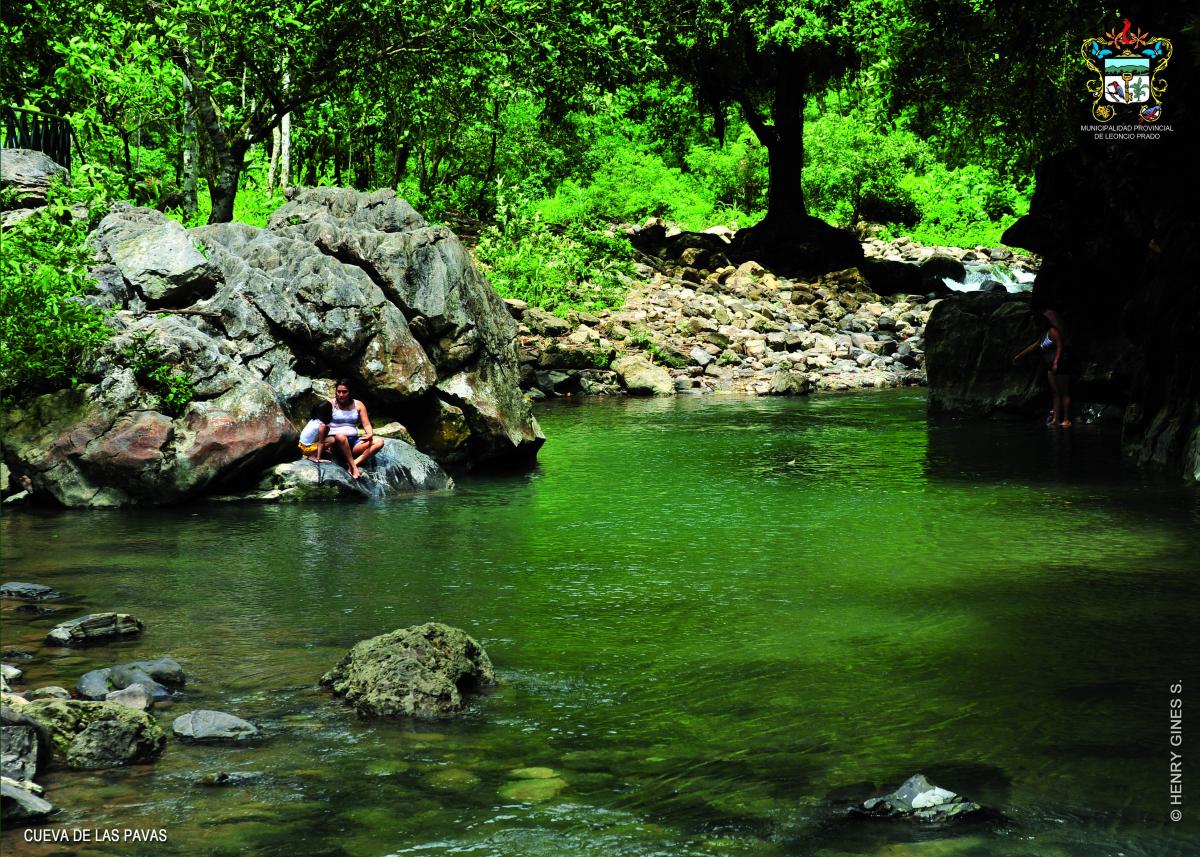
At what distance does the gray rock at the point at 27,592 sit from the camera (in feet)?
29.1

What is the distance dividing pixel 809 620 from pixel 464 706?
2875 millimetres

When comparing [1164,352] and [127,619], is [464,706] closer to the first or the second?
[127,619]

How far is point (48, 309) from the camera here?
1248 cm

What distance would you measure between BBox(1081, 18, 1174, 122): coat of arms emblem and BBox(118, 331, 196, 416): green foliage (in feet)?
39.3

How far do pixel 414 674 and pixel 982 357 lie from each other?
17551 millimetres

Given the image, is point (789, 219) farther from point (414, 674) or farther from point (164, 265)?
point (414, 674)

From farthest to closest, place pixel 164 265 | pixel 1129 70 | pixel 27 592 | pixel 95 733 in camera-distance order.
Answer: pixel 1129 70 → pixel 164 265 → pixel 27 592 → pixel 95 733

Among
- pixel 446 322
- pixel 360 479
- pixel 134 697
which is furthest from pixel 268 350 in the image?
pixel 134 697

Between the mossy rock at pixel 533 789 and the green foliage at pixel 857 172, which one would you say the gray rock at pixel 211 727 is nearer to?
the mossy rock at pixel 533 789

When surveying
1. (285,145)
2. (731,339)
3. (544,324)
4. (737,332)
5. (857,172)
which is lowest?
(731,339)

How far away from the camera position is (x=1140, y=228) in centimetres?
1734

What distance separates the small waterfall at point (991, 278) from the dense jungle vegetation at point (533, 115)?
3.16 metres

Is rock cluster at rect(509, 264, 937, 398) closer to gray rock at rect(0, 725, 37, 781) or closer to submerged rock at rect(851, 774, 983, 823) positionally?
gray rock at rect(0, 725, 37, 781)

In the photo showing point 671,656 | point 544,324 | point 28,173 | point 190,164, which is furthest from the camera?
point 544,324
